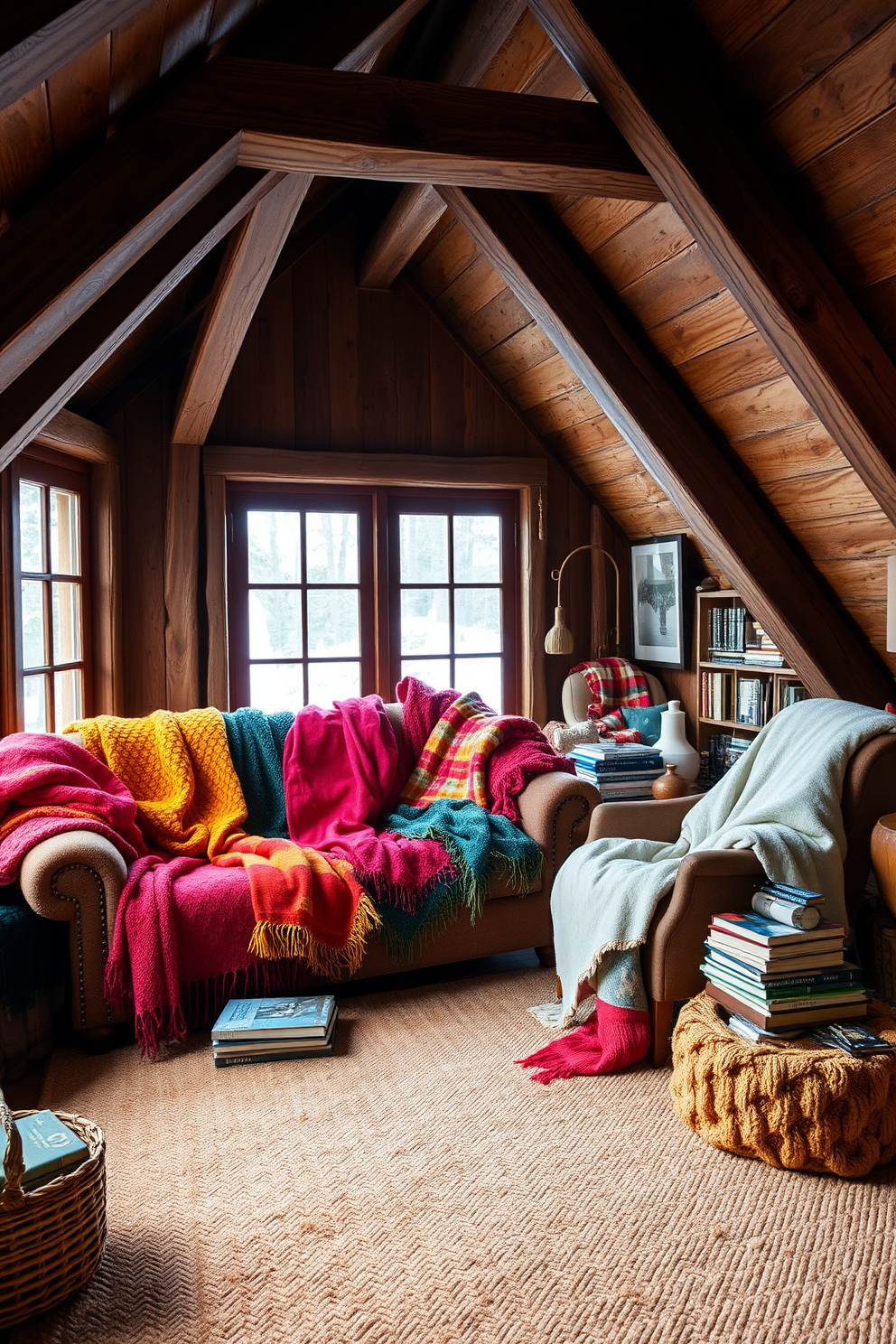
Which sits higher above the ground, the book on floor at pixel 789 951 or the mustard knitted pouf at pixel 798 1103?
the book on floor at pixel 789 951

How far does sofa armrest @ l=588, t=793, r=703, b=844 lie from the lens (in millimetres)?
3129

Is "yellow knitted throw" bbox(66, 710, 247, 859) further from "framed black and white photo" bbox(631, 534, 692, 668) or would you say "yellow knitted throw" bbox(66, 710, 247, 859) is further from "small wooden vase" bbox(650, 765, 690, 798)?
"framed black and white photo" bbox(631, 534, 692, 668)

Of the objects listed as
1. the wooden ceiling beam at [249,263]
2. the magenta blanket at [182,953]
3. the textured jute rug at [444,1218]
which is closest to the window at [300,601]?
the wooden ceiling beam at [249,263]

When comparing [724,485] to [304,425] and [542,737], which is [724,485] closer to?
[542,737]

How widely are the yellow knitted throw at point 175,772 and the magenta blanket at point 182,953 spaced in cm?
25

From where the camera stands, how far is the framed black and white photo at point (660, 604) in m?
4.51

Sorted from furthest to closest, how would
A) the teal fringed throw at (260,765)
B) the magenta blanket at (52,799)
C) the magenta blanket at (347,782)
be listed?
the teal fringed throw at (260,765)
the magenta blanket at (347,782)
the magenta blanket at (52,799)

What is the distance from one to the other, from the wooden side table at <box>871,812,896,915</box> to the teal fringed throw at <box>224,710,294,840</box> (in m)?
1.90

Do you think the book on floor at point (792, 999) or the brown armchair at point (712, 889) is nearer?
the book on floor at point (792, 999)

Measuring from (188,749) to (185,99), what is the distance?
211cm

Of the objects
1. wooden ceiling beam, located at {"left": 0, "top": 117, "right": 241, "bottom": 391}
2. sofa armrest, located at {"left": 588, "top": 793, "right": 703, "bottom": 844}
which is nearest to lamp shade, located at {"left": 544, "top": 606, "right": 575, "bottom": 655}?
sofa armrest, located at {"left": 588, "top": 793, "right": 703, "bottom": 844}

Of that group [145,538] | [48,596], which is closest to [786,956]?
[48,596]

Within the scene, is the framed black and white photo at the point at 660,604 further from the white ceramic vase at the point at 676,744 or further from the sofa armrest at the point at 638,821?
the sofa armrest at the point at 638,821

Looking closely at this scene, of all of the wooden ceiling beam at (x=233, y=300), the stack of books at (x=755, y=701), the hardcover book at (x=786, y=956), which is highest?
the wooden ceiling beam at (x=233, y=300)
